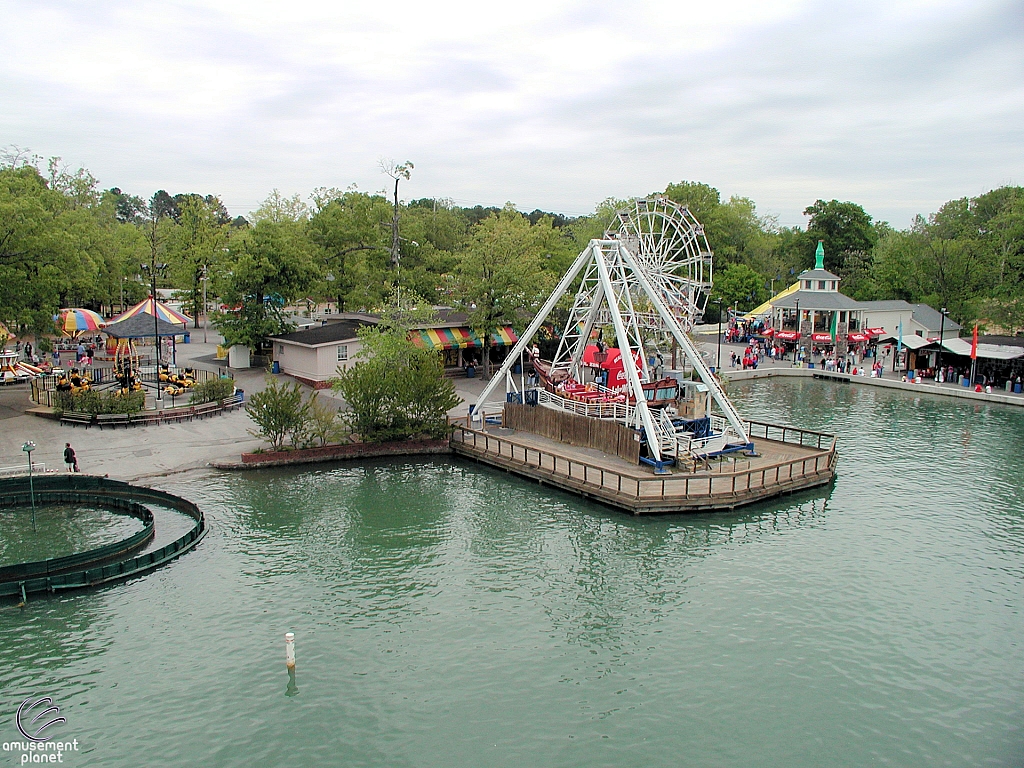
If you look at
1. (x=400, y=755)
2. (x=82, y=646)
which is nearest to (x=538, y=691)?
(x=400, y=755)

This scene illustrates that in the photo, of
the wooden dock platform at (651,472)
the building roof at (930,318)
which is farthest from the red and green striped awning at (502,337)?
the building roof at (930,318)

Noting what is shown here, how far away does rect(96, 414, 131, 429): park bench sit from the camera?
36.8m

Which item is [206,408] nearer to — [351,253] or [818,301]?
[351,253]

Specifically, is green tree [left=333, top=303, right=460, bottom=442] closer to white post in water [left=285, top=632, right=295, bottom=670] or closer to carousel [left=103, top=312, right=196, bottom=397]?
carousel [left=103, top=312, right=196, bottom=397]

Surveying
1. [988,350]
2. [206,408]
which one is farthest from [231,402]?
[988,350]

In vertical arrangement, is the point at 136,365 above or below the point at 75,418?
above

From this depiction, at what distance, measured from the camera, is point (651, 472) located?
30750 millimetres

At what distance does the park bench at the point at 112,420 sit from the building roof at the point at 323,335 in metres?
12.5

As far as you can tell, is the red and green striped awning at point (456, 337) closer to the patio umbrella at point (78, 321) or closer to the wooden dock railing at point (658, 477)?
the wooden dock railing at point (658, 477)

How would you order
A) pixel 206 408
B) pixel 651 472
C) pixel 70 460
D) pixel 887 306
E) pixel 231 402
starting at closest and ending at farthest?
1. pixel 70 460
2. pixel 651 472
3. pixel 206 408
4. pixel 231 402
5. pixel 887 306

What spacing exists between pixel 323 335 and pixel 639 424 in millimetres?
24690

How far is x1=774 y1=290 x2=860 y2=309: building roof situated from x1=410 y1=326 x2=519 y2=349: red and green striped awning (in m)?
30.7

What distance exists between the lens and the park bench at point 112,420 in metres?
36.8

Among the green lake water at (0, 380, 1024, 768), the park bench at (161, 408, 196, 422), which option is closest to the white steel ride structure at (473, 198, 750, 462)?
the green lake water at (0, 380, 1024, 768)
